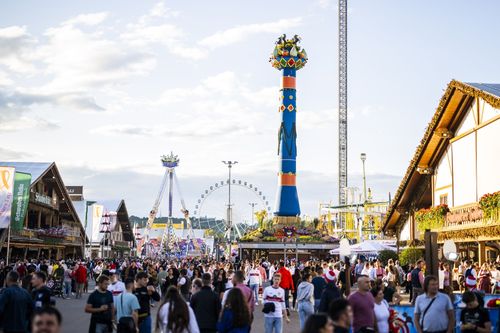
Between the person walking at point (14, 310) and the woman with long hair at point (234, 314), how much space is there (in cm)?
313

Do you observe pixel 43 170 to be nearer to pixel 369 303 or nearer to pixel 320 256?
pixel 320 256

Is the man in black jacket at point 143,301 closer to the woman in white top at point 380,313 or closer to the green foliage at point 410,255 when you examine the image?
the woman in white top at point 380,313

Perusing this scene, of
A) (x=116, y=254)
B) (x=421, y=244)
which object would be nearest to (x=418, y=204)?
(x=421, y=244)

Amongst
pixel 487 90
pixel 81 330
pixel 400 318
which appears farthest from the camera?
pixel 487 90

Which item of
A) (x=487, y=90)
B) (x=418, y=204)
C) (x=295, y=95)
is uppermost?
(x=295, y=95)

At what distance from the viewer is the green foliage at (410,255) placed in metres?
37.5

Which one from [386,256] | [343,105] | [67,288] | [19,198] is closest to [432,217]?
[386,256]

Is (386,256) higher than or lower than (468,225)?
lower

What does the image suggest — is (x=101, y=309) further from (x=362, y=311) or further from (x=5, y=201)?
(x=5, y=201)

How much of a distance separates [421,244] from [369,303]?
28.7 metres

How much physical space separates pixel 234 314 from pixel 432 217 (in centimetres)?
2708

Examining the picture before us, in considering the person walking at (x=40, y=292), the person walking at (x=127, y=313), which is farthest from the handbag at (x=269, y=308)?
the person walking at (x=40, y=292)

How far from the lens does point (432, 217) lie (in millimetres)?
35969

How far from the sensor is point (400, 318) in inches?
541
